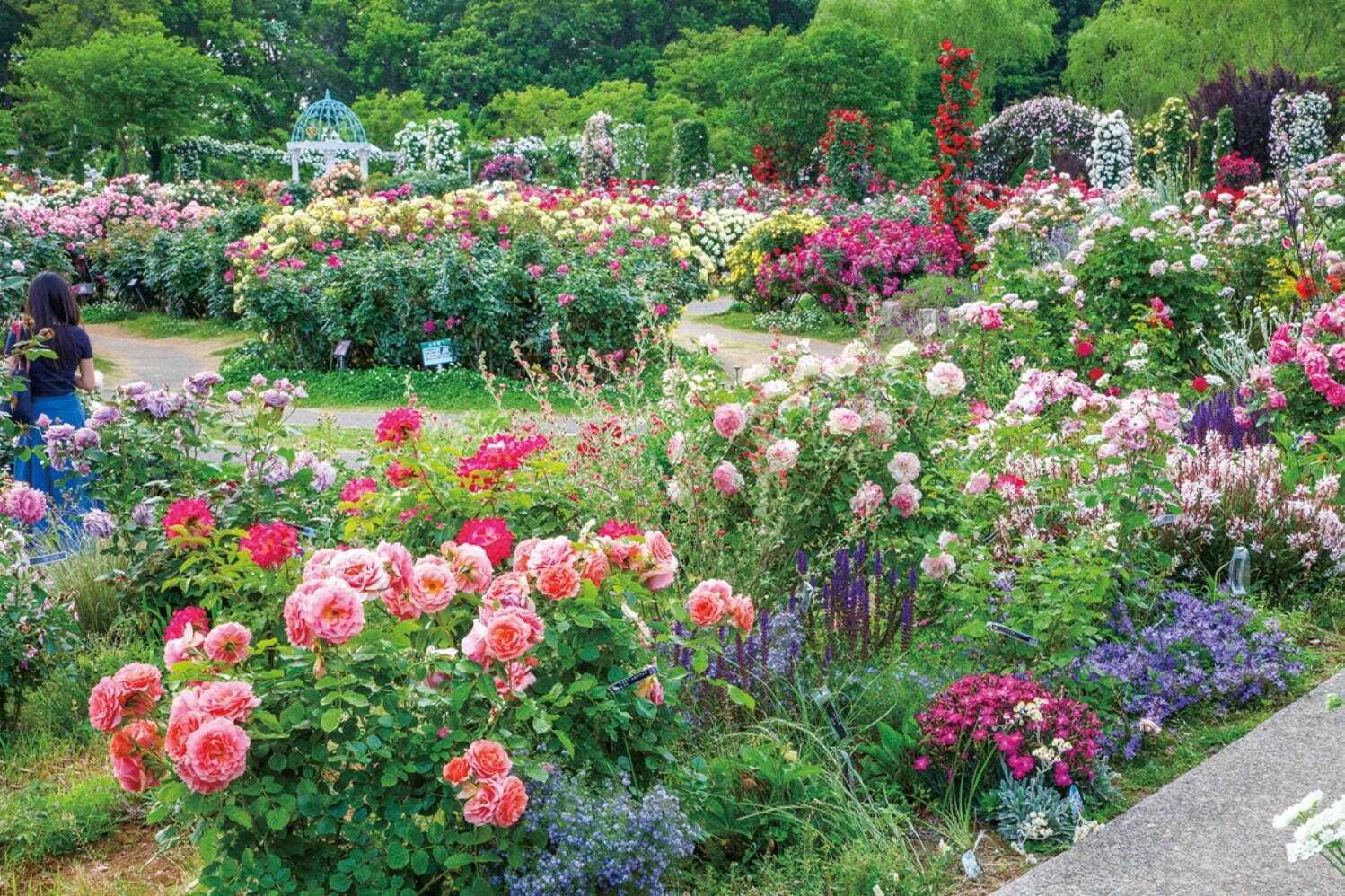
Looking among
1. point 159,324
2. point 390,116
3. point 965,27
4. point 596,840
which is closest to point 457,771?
Answer: point 596,840

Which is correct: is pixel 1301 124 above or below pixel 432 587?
above

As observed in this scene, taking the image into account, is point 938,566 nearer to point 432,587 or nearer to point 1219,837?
point 1219,837

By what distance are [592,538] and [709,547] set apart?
1.25 m

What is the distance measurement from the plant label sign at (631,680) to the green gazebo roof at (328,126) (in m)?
27.0

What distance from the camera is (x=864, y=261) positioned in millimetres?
12969

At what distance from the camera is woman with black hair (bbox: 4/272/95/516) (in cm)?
604

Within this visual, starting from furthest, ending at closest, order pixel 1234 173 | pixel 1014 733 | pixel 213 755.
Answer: pixel 1234 173 → pixel 1014 733 → pixel 213 755

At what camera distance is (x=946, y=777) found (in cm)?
300

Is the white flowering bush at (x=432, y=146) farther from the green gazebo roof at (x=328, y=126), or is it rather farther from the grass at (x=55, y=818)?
the grass at (x=55, y=818)

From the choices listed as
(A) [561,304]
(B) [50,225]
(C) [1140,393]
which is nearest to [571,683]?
(C) [1140,393]

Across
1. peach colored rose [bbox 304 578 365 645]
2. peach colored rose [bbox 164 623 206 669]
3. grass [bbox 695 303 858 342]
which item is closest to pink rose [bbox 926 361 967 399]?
peach colored rose [bbox 304 578 365 645]

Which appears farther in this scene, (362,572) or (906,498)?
(906,498)

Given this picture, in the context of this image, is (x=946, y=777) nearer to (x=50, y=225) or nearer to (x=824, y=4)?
(x=50, y=225)

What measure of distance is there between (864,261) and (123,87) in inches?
818
